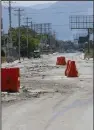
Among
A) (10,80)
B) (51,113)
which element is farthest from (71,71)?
(51,113)

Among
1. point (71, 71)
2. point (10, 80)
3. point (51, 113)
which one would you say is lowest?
point (71, 71)

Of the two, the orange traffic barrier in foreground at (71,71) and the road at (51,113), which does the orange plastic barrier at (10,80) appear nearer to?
the road at (51,113)

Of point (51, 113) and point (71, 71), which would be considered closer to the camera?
point (51, 113)

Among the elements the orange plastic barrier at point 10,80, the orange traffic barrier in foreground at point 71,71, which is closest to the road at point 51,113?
the orange plastic barrier at point 10,80

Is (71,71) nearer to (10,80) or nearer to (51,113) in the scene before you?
(10,80)

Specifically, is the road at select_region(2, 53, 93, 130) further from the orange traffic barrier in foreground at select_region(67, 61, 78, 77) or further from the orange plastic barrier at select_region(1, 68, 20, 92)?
the orange traffic barrier in foreground at select_region(67, 61, 78, 77)

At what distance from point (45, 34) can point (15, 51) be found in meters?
91.8

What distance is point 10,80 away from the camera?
18.8 m

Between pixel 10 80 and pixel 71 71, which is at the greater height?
pixel 10 80

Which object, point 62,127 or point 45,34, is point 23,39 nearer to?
point 45,34

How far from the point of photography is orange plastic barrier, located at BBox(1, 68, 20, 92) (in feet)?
61.1

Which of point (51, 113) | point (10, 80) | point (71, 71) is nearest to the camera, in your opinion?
point (51, 113)

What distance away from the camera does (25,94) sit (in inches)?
701

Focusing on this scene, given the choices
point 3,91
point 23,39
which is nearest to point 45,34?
point 23,39
